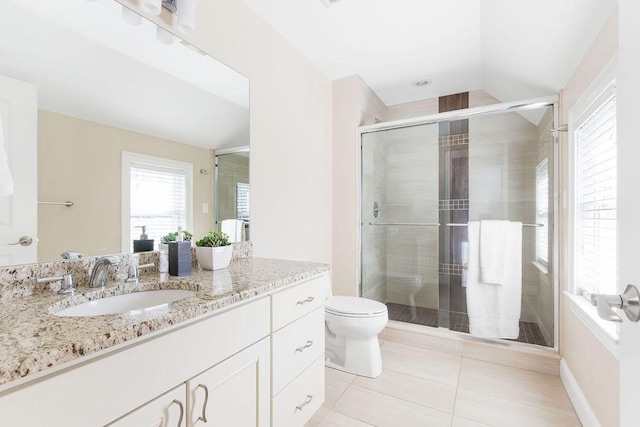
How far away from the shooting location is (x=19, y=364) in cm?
52

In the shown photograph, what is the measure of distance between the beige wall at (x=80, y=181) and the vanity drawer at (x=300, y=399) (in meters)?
0.93

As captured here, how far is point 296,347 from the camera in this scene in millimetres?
1317

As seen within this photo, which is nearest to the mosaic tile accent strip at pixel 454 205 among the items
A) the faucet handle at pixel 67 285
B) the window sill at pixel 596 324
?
the window sill at pixel 596 324

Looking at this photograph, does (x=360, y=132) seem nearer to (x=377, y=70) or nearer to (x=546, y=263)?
(x=377, y=70)

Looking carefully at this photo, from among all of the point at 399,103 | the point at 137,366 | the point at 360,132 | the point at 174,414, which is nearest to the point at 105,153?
the point at 137,366

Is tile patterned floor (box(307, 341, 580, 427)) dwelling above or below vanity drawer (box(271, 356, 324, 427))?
below

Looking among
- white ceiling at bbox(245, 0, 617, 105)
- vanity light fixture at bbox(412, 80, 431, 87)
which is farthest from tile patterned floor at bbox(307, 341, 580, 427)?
vanity light fixture at bbox(412, 80, 431, 87)

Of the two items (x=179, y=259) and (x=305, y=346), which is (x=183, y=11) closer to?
(x=179, y=259)

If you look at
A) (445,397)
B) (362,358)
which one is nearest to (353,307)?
(362,358)

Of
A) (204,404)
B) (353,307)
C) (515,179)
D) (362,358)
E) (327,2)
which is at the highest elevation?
(327,2)

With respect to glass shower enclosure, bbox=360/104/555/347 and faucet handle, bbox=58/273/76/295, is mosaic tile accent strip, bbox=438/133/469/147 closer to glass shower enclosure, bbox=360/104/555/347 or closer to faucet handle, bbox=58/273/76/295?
glass shower enclosure, bbox=360/104/555/347

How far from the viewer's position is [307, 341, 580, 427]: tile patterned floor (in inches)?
63.7

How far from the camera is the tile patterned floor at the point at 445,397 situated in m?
1.62

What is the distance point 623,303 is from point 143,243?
5.21ft
